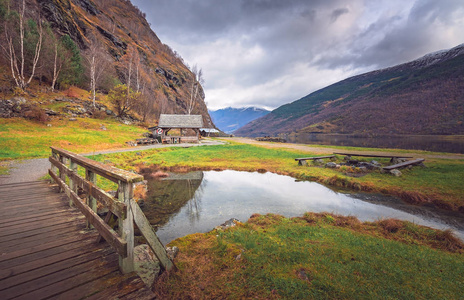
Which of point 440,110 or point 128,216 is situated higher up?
point 440,110

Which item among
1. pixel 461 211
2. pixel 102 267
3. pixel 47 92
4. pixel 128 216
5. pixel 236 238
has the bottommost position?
pixel 461 211

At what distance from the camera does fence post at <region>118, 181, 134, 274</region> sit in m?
2.91

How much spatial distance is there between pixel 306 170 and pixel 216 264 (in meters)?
13.3

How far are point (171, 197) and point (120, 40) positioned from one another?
96098 millimetres

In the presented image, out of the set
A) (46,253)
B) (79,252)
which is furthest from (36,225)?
(79,252)

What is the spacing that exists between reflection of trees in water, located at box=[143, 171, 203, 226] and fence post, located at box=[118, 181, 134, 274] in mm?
4720

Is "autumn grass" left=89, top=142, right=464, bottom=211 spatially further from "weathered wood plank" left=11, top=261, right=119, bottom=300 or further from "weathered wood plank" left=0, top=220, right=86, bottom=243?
"weathered wood plank" left=11, top=261, right=119, bottom=300

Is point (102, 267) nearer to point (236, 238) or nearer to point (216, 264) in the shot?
point (216, 264)

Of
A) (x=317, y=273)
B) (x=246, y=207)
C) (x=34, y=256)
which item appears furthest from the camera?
(x=246, y=207)

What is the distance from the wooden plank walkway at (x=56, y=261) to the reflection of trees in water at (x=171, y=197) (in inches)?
137

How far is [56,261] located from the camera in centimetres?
311

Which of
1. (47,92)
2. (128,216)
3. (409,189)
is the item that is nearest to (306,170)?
(409,189)

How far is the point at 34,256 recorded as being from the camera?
3236 millimetres

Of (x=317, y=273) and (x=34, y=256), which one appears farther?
(x=317, y=273)
